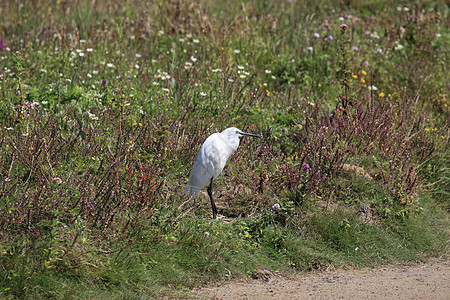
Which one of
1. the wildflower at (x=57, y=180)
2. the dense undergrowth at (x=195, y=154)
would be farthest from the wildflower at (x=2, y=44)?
the wildflower at (x=57, y=180)

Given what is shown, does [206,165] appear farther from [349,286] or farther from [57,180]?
[349,286]

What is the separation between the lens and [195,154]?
19.2 ft

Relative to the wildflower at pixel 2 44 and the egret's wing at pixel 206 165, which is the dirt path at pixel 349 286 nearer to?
the egret's wing at pixel 206 165

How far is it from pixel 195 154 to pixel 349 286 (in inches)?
91.2

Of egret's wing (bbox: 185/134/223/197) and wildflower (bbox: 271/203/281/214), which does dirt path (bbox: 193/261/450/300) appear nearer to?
wildflower (bbox: 271/203/281/214)

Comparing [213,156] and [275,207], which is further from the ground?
[213,156]

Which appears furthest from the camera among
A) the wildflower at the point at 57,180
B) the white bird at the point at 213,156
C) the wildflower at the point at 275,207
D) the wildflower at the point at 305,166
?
the wildflower at the point at 305,166

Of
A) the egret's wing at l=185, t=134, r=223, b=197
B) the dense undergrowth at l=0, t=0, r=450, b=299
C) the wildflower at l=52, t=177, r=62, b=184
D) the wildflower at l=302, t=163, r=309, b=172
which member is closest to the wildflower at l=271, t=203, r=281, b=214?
the dense undergrowth at l=0, t=0, r=450, b=299

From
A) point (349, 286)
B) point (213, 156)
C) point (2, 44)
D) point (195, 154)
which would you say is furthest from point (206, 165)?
point (2, 44)

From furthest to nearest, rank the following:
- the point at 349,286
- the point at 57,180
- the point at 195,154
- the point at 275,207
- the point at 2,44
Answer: the point at 2,44 < the point at 195,154 < the point at 275,207 < the point at 349,286 < the point at 57,180

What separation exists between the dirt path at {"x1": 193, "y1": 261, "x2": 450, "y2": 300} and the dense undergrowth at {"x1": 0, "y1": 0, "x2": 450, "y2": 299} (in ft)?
0.54

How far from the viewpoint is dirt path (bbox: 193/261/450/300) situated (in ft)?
13.9

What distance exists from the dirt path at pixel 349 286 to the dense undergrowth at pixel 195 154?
0.54ft

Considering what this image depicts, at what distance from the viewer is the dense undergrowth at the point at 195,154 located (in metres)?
4.20
